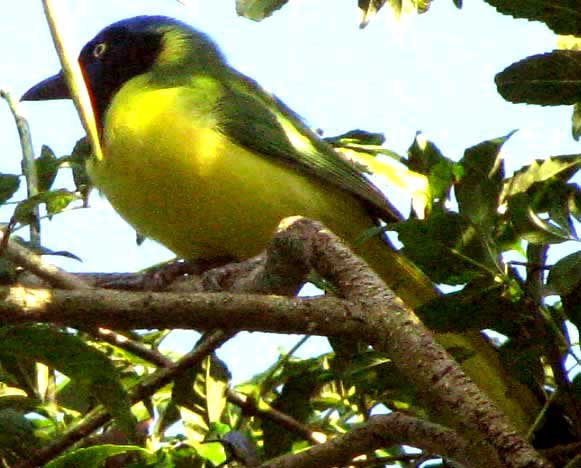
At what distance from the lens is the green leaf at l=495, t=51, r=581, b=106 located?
7.74ft

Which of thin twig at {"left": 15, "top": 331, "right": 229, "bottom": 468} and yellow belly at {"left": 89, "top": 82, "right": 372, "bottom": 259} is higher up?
yellow belly at {"left": 89, "top": 82, "right": 372, "bottom": 259}

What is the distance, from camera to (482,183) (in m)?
2.39

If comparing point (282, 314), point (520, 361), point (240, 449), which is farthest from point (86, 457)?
point (520, 361)

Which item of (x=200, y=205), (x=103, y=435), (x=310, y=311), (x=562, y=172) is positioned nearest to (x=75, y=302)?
(x=310, y=311)

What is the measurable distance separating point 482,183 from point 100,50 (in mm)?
2638

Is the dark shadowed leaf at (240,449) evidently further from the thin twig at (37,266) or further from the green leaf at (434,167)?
the green leaf at (434,167)

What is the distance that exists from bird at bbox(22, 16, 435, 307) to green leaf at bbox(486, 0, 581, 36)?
1.32 meters

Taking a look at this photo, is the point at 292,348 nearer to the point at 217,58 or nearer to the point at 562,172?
the point at 562,172

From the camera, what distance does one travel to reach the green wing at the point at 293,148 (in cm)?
386

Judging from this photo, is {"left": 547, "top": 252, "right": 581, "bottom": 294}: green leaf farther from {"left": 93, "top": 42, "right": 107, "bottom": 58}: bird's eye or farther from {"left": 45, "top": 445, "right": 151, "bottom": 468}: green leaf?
{"left": 93, "top": 42, "right": 107, "bottom": 58}: bird's eye

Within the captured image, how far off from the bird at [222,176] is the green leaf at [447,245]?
3.86ft

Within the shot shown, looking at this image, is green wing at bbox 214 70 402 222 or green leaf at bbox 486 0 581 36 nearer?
green leaf at bbox 486 0 581 36

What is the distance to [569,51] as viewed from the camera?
236 centimetres

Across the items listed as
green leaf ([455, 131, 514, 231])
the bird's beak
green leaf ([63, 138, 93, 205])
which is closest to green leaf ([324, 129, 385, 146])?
green leaf ([63, 138, 93, 205])
